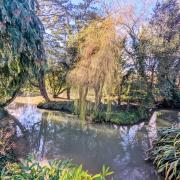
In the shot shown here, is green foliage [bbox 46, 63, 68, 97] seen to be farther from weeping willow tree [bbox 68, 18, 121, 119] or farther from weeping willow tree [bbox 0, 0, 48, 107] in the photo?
weeping willow tree [bbox 0, 0, 48, 107]

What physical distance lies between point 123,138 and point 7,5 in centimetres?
683

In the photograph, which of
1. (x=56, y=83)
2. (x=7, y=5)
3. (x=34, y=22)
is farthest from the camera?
(x=56, y=83)

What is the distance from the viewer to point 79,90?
12.3 meters

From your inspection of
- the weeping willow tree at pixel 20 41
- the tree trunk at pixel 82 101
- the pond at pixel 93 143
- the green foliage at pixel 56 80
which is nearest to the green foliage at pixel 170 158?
the pond at pixel 93 143

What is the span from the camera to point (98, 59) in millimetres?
11203

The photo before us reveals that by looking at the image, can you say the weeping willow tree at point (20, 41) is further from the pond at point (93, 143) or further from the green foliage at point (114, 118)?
the green foliage at point (114, 118)

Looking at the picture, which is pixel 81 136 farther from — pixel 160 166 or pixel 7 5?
pixel 7 5

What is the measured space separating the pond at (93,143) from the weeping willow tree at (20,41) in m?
2.67

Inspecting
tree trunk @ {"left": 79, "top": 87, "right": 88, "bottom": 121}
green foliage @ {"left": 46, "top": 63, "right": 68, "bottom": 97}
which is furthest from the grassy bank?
green foliage @ {"left": 46, "top": 63, "right": 68, "bottom": 97}

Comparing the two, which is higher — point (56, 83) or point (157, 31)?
point (157, 31)

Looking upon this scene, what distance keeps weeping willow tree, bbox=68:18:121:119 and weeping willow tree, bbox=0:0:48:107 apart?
19.5ft

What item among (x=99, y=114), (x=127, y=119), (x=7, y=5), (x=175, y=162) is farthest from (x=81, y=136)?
(x=7, y=5)

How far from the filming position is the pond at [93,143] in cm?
668

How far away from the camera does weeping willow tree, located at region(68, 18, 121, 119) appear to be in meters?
11.2
